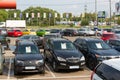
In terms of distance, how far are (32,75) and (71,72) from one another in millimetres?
2022

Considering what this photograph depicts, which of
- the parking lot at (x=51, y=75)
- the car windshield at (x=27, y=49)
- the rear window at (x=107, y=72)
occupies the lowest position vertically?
the parking lot at (x=51, y=75)

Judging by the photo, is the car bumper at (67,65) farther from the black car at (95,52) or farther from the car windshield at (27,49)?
the car windshield at (27,49)

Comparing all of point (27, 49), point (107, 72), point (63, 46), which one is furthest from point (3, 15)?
point (107, 72)

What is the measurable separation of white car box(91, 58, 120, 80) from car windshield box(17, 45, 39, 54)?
8.02m

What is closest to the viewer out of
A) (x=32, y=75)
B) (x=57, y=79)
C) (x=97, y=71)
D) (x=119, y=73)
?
(x=119, y=73)

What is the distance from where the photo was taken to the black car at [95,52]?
15570mm

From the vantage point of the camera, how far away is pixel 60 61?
15070 millimetres

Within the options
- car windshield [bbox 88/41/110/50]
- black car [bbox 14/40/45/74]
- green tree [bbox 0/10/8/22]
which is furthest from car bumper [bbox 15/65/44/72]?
green tree [bbox 0/10/8/22]

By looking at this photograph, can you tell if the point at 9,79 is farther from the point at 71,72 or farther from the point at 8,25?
the point at 8,25

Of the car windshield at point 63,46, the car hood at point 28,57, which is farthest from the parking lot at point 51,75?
the car windshield at point 63,46

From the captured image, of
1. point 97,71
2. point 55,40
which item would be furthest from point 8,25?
point 97,71

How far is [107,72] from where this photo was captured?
7309 millimetres

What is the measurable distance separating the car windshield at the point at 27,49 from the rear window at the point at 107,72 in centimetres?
805

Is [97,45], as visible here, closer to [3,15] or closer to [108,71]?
[108,71]
